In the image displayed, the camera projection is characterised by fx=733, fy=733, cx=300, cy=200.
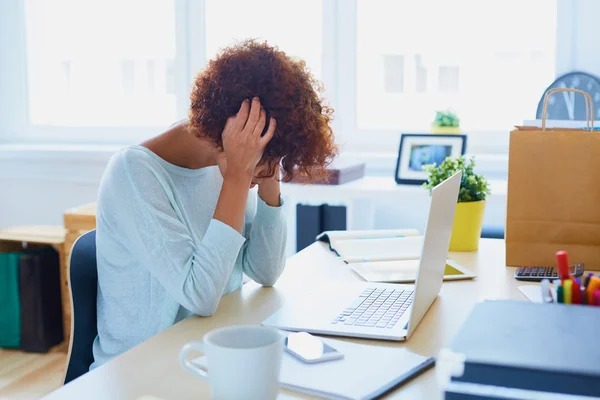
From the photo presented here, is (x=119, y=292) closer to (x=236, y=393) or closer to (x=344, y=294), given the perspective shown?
(x=344, y=294)

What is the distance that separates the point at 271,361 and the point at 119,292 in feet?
2.08

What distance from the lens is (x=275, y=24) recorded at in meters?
3.30

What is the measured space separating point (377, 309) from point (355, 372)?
0.92 feet

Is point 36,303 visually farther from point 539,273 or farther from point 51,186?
point 539,273

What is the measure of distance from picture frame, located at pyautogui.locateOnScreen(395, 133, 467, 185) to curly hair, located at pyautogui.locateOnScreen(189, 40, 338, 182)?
144cm

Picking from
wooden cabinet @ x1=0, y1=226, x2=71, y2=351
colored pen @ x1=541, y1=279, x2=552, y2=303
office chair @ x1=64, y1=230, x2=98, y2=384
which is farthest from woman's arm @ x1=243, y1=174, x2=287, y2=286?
wooden cabinet @ x1=0, y1=226, x2=71, y2=351

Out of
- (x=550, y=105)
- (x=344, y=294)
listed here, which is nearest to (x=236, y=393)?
(x=344, y=294)

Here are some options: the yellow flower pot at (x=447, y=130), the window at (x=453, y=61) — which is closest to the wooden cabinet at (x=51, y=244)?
the window at (x=453, y=61)

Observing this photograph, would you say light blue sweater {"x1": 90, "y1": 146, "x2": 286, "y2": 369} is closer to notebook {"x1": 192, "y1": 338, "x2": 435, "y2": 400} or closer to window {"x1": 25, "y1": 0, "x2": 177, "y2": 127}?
notebook {"x1": 192, "y1": 338, "x2": 435, "y2": 400}

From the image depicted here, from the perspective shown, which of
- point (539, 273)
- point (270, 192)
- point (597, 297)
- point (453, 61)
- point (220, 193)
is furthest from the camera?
point (453, 61)

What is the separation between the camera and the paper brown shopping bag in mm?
1415

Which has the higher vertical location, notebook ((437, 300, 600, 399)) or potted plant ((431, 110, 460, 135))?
potted plant ((431, 110, 460, 135))

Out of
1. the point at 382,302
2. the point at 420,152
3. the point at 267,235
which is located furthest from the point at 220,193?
the point at 420,152

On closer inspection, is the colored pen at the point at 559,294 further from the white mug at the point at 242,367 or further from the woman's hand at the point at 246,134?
the woman's hand at the point at 246,134
